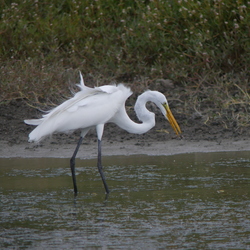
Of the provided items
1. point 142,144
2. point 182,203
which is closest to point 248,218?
point 182,203

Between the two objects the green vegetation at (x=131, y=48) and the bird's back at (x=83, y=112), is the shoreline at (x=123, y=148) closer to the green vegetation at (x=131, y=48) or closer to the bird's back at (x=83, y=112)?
the green vegetation at (x=131, y=48)

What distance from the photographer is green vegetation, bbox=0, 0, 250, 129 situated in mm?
9891

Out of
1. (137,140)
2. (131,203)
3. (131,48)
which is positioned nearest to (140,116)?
(137,140)

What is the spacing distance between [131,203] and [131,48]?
5.85 meters

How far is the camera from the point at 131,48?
36.3ft

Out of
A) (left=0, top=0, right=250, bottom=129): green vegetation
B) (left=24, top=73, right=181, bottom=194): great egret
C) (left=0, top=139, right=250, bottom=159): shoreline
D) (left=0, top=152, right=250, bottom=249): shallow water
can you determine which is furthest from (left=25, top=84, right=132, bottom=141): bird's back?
(left=0, top=0, right=250, bottom=129): green vegetation

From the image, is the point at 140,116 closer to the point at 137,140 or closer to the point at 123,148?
the point at 123,148

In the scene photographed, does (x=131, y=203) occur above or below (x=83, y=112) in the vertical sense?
below

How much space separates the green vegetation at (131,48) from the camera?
9.89 meters

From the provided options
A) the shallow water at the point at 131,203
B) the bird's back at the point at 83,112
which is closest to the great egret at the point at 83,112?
the bird's back at the point at 83,112

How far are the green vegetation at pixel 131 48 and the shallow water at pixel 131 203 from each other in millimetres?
2278

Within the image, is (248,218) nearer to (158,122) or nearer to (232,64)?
(158,122)

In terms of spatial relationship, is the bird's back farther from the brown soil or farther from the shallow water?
the brown soil

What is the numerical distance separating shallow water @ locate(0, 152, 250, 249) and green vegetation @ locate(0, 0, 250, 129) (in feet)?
7.47
